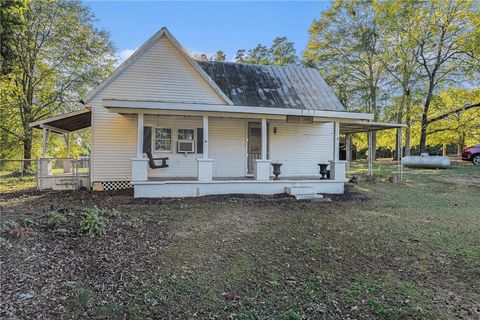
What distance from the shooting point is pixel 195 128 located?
435 inches

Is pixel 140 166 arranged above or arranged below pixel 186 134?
below

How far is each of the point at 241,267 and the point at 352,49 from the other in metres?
22.5

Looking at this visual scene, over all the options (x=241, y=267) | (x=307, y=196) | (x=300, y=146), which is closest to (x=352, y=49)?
(x=300, y=146)

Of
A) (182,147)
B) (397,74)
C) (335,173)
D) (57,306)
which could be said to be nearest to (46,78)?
(182,147)

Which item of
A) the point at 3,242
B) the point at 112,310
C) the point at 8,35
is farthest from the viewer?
the point at 8,35

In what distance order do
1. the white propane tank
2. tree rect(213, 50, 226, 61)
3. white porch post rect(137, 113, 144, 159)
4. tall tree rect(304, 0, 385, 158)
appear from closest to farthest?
white porch post rect(137, 113, 144, 159)
the white propane tank
tall tree rect(304, 0, 385, 158)
tree rect(213, 50, 226, 61)

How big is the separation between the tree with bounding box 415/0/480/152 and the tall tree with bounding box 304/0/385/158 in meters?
2.96

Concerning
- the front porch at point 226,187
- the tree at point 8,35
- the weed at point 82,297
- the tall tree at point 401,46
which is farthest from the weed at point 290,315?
the tall tree at point 401,46

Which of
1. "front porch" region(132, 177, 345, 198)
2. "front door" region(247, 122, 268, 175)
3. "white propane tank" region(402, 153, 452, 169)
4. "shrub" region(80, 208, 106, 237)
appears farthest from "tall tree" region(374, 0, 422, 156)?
"shrub" region(80, 208, 106, 237)

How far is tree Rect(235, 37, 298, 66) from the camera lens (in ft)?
85.5

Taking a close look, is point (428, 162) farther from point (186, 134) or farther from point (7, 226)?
point (7, 226)

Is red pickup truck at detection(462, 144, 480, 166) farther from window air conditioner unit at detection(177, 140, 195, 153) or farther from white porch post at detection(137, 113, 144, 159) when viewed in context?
white porch post at detection(137, 113, 144, 159)

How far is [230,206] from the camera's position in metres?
7.87

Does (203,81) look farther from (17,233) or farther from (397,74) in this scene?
(397,74)
